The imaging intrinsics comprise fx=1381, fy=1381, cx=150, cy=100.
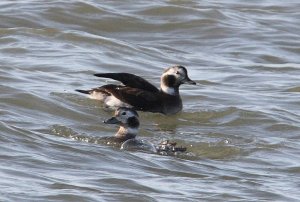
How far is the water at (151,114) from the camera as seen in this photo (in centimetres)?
1246

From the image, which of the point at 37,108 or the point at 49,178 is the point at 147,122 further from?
the point at 49,178

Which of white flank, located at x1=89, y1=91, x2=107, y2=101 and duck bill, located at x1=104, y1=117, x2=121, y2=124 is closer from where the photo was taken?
duck bill, located at x1=104, y1=117, x2=121, y2=124

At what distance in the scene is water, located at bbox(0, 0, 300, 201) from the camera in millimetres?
12461

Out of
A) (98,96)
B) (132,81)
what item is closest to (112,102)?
(98,96)

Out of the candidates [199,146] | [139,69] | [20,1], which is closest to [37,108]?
[199,146]

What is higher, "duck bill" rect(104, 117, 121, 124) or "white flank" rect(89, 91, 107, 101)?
"white flank" rect(89, 91, 107, 101)

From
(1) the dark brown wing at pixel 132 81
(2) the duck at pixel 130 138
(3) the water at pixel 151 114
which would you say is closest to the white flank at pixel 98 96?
(3) the water at pixel 151 114

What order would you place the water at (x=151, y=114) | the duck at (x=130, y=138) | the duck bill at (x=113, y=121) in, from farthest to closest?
1. the duck bill at (x=113, y=121)
2. the duck at (x=130, y=138)
3. the water at (x=151, y=114)

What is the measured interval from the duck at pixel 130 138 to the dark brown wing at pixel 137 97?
1.79 meters

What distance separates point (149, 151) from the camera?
13.9 metres

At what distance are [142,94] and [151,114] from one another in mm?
290

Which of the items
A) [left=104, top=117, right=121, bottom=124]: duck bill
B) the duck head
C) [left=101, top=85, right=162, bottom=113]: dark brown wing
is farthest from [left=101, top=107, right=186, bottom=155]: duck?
the duck head

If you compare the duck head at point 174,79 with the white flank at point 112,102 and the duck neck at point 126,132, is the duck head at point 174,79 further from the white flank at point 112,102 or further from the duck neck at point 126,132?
the duck neck at point 126,132

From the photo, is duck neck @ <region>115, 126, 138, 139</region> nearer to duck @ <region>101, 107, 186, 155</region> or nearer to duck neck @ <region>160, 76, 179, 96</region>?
duck @ <region>101, 107, 186, 155</region>
